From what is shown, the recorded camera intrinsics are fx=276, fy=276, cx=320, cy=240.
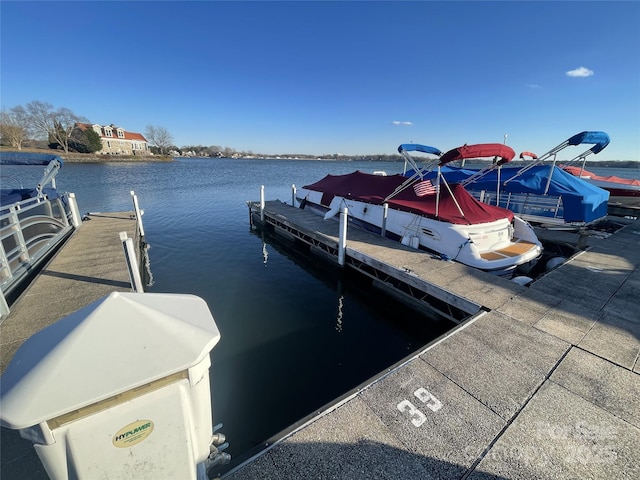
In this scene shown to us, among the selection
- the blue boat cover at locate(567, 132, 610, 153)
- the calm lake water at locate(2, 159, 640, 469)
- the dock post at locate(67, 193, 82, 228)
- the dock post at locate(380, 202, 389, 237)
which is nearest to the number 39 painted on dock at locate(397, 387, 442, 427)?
the calm lake water at locate(2, 159, 640, 469)

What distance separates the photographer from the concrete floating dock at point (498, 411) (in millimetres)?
2648

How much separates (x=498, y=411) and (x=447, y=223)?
218 inches

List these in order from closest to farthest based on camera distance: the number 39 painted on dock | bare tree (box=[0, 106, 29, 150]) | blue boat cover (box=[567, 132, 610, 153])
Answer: the number 39 painted on dock < blue boat cover (box=[567, 132, 610, 153]) < bare tree (box=[0, 106, 29, 150])

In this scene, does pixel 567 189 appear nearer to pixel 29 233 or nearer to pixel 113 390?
pixel 113 390

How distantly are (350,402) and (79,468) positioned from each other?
2.55 meters

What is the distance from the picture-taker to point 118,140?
68625mm

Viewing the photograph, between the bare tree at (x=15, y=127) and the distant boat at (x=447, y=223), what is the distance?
7355cm

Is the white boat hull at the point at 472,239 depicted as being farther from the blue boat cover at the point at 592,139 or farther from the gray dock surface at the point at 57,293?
the gray dock surface at the point at 57,293

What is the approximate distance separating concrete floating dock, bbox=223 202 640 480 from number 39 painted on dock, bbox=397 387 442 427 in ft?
0.04

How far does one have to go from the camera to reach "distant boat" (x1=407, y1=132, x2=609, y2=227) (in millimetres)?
10477

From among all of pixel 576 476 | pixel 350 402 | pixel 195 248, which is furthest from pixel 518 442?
pixel 195 248

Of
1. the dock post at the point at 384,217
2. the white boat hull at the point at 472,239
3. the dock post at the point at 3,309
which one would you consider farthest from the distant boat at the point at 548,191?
the dock post at the point at 3,309

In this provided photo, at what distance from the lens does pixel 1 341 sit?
4.08 m

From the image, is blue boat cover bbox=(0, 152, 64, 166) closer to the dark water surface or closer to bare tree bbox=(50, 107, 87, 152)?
the dark water surface
